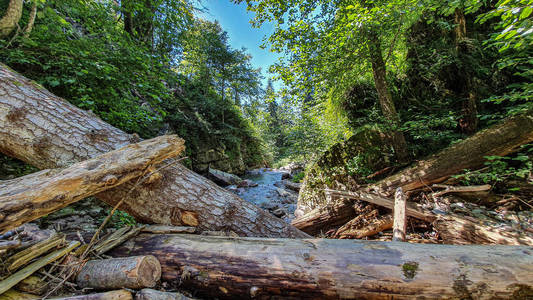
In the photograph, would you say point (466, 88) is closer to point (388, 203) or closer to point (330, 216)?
point (388, 203)

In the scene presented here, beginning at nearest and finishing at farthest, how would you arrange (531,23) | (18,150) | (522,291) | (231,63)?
1. (522,291)
2. (531,23)
3. (18,150)
4. (231,63)

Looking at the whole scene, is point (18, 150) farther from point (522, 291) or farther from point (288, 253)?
point (522, 291)

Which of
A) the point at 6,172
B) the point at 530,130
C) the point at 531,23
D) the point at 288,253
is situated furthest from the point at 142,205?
the point at 530,130

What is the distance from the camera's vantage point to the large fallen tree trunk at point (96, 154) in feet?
5.32

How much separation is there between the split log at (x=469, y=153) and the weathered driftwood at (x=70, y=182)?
3.76 m

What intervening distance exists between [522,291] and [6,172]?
5.57 metres

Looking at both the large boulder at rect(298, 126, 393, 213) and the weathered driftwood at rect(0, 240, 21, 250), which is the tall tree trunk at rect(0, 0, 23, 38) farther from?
the large boulder at rect(298, 126, 393, 213)

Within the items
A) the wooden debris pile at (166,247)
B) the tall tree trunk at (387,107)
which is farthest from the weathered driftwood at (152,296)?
the tall tree trunk at (387,107)

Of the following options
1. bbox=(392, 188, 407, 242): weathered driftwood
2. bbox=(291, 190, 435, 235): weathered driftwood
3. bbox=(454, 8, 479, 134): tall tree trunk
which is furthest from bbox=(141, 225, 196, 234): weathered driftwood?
bbox=(454, 8, 479, 134): tall tree trunk

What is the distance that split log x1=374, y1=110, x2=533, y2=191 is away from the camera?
2.91 metres

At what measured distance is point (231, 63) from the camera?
13.3 m

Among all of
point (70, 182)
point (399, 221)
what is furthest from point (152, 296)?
point (399, 221)

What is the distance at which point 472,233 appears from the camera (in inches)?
81.2

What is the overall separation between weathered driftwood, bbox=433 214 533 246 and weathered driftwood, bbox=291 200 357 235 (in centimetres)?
114
